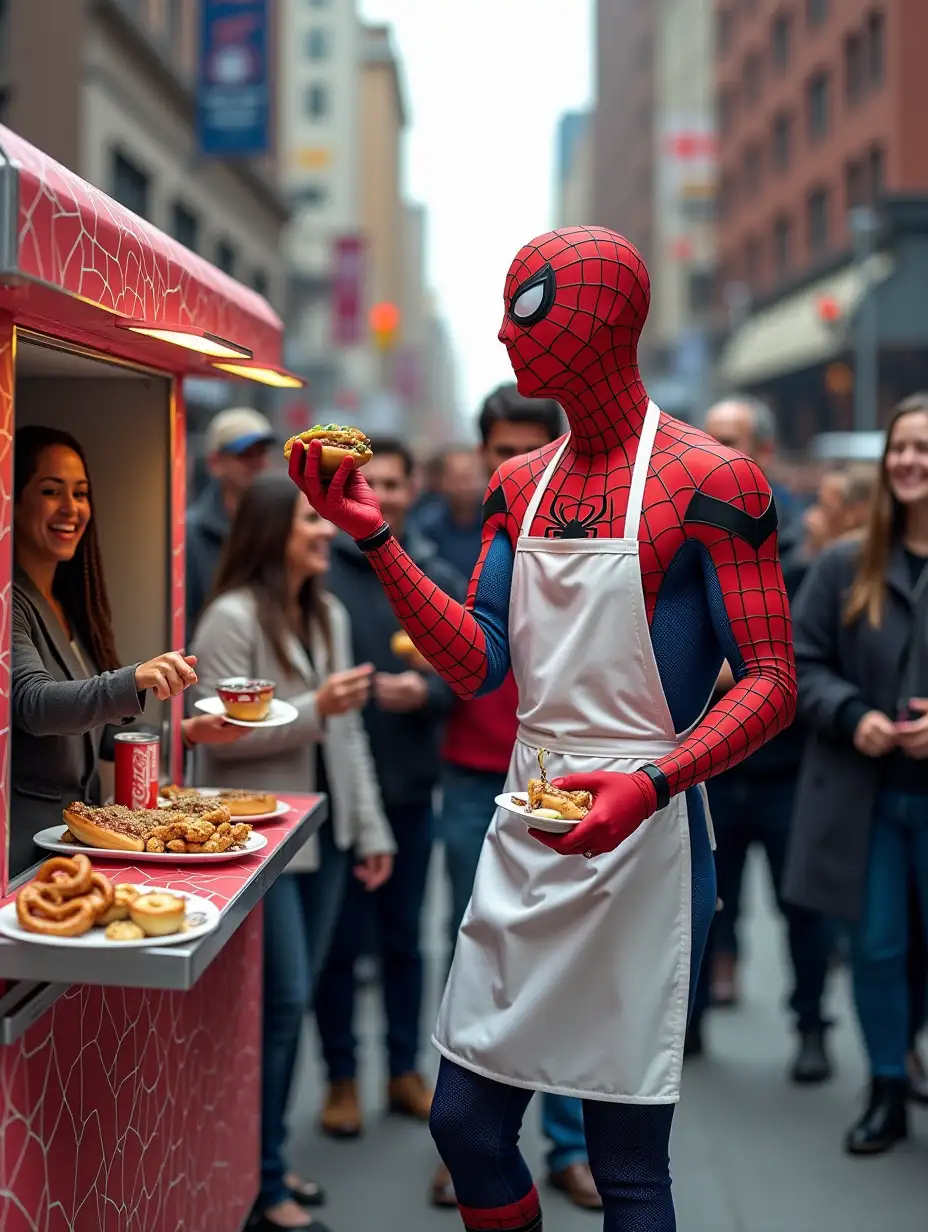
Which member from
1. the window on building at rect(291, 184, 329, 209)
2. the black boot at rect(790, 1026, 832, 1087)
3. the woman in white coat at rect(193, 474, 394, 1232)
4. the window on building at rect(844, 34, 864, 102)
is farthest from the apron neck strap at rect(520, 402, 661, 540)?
the window on building at rect(291, 184, 329, 209)

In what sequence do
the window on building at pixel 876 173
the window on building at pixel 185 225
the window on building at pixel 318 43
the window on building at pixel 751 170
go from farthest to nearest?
1. the window on building at pixel 318 43
2. the window on building at pixel 751 170
3. the window on building at pixel 876 173
4. the window on building at pixel 185 225

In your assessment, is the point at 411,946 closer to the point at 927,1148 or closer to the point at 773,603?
the point at 927,1148

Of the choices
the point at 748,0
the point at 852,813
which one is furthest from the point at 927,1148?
the point at 748,0

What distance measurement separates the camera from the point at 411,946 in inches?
201

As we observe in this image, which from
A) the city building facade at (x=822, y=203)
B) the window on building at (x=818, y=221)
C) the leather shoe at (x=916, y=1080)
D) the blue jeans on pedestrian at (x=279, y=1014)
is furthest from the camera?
the window on building at (x=818, y=221)

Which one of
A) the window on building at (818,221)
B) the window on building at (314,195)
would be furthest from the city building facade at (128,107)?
the window on building at (314,195)

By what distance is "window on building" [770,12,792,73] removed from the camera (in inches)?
1470

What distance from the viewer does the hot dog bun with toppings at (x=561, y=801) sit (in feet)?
8.00

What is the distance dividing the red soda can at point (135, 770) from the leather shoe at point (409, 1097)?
2.09 meters

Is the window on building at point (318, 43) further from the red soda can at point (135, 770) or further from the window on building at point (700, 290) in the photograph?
the red soda can at point (135, 770)

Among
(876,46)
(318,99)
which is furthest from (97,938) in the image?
(318,99)

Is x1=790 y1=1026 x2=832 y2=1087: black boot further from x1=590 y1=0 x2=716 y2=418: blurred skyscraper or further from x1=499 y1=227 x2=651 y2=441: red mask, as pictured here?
x1=590 y1=0 x2=716 y2=418: blurred skyscraper

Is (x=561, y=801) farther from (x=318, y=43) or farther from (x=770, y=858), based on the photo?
(x=318, y=43)

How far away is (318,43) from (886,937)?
2875 inches
